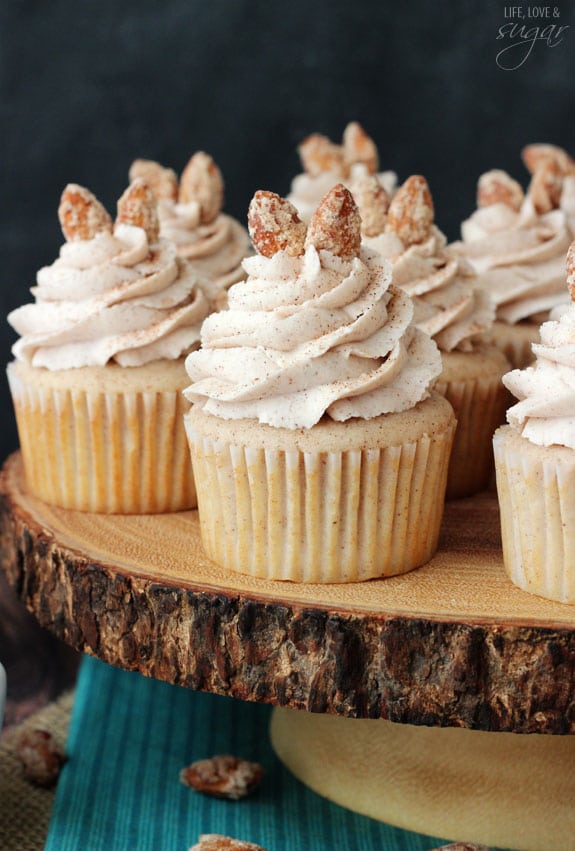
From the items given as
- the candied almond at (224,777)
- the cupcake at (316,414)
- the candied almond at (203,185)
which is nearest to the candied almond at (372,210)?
the cupcake at (316,414)

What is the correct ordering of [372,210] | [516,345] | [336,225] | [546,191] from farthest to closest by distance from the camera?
1. [546,191]
2. [516,345]
3. [372,210]
4. [336,225]

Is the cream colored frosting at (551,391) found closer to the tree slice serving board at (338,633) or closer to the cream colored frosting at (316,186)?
the tree slice serving board at (338,633)

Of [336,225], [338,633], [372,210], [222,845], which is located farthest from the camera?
[372,210]

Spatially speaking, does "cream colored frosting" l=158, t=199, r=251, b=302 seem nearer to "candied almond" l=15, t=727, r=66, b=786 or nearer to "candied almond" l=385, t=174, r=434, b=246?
"candied almond" l=385, t=174, r=434, b=246

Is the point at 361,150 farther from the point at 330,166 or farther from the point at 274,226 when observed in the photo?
the point at 274,226

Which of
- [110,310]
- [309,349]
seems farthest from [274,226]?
[110,310]

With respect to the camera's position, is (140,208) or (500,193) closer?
(140,208)
